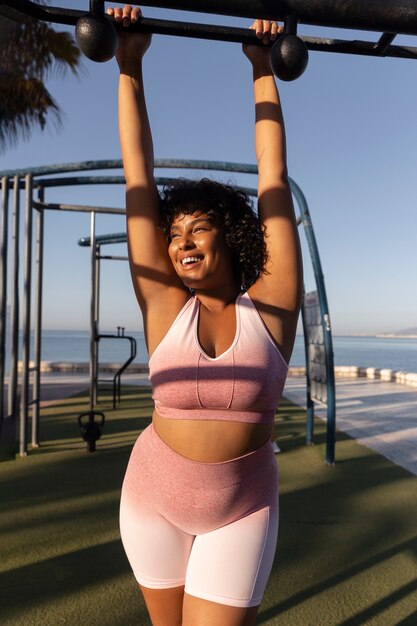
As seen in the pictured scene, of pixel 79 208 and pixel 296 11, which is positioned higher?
pixel 79 208

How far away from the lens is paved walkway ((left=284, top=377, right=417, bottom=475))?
516 cm

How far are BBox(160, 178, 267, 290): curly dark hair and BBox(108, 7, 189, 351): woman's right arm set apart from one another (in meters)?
0.04

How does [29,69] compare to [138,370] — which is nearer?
[29,69]

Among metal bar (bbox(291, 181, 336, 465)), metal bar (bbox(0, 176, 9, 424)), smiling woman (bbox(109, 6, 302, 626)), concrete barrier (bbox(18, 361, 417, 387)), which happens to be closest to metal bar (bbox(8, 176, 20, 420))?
metal bar (bbox(0, 176, 9, 424))

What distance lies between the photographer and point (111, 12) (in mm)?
986

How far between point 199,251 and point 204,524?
57 centimetres

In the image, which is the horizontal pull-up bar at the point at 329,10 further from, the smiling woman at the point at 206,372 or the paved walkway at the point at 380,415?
the paved walkway at the point at 380,415

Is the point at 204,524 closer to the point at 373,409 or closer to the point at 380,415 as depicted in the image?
the point at 380,415

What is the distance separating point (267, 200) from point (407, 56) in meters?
0.40

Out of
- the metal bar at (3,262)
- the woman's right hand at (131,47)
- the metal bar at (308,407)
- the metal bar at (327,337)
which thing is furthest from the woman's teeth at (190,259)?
the metal bar at (308,407)

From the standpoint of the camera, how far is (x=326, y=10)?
863 millimetres

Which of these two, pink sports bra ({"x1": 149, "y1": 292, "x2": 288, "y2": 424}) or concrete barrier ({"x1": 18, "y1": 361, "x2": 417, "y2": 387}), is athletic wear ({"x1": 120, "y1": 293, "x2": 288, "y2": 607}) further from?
concrete barrier ({"x1": 18, "y1": 361, "x2": 417, "y2": 387})

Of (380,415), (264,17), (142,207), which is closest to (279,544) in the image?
(142,207)

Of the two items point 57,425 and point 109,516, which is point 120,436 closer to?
point 57,425
